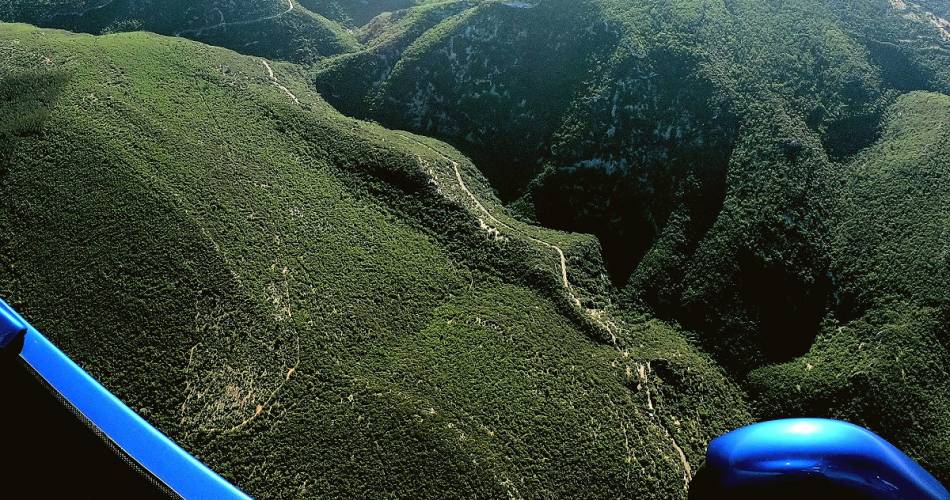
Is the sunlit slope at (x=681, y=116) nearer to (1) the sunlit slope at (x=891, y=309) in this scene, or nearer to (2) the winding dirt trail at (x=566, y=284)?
(1) the sunlit slope at (x=891, y=309)

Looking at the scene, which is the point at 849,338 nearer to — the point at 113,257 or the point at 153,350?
the point at 153,350

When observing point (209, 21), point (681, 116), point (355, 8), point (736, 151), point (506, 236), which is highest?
point (681, 116)

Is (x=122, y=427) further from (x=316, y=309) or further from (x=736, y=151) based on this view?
(x=736, y=151)

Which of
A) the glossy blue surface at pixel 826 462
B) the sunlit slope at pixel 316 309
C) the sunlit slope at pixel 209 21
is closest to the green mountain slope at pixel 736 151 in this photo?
the sunlit slope at pixel 316 309

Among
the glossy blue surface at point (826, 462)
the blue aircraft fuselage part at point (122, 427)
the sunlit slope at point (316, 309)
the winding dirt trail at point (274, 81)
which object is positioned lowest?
the sunlit slope at point (316, 309)

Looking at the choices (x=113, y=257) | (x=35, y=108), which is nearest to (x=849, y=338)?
(x=113, y=257)

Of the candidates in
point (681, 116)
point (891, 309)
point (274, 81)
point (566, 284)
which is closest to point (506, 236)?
point (566, 284)
